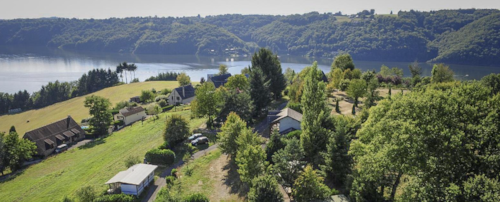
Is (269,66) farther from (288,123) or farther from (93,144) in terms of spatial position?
(93,144)

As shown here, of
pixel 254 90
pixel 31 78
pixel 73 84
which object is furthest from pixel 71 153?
pixel 31 78

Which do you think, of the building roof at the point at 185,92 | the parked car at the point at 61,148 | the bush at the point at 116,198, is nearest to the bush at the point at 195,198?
the bush at the point at 116,198

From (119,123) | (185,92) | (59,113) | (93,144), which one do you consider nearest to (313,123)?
(93,144)

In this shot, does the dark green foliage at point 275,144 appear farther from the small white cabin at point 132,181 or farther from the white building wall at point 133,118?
the white building wall at point 133,118

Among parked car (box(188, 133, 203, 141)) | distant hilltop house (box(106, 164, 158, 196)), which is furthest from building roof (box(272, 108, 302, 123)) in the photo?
distant hilltop house (box(106, 164, 158, 196))

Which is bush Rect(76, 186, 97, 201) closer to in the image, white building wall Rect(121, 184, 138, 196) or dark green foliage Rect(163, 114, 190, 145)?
white building wall Rect(121, 184, 138, 196)

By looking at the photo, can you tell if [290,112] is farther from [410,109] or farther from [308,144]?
[410,109]
